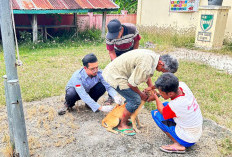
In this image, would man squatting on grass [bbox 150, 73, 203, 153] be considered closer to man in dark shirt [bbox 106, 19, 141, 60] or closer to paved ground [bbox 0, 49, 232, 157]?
paved ground [bbox 0, 49, 232, 157]

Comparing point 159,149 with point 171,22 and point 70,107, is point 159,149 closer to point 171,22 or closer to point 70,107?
point 70,107

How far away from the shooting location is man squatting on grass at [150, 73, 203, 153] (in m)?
2.51

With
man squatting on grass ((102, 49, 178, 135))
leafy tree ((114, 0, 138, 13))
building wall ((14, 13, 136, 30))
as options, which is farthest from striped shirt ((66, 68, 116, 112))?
leafy tree ((114, 0, 138, 13))

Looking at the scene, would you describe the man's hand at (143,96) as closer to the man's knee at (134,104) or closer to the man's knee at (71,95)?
the man's knee at (134,104)

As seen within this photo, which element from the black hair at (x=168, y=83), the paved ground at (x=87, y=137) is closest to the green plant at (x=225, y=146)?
the paved ground at (x=87, y=137)

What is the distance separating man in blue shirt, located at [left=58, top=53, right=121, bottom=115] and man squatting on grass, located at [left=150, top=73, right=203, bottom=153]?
31.8 inches

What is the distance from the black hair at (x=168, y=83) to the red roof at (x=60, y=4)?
7469mm

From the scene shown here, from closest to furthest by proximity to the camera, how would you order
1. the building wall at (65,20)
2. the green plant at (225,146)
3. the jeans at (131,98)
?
the green plant at (225,146) → the jeans at (131,98) → the building wall at (65,20)

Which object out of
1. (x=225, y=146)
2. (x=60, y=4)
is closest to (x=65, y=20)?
(x=60, y=4)

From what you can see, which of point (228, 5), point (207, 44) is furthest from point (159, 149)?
point (228, 5)

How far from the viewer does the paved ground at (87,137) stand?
9.03 feet

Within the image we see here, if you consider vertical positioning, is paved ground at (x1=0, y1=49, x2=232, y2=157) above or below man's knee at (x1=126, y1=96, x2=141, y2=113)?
below

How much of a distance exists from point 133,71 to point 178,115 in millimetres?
710

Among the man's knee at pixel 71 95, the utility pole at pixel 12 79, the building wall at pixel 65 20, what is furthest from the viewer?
the building wall at pixel 65 20
